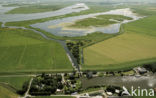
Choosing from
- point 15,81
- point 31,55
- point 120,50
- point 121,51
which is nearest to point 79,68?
point 15,81

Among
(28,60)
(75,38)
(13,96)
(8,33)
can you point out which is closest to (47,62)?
(28,60)

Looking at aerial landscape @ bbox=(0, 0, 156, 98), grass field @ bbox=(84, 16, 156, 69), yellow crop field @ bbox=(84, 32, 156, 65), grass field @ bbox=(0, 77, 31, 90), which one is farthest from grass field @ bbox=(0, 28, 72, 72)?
yellow crop field @ bbox=(84, 32, 156, 65)

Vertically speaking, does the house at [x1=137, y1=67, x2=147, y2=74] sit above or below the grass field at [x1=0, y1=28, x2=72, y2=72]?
below

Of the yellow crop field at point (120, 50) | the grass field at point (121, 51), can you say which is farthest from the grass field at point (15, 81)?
the yellow crop field at point (120, 50)

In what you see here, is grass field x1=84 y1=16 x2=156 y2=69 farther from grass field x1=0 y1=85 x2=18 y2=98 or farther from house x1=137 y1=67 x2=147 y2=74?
grass field x1=0 y1=85 x2=18 y2=98

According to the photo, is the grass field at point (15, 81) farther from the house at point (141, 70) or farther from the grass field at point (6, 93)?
the house at point (141, 70)

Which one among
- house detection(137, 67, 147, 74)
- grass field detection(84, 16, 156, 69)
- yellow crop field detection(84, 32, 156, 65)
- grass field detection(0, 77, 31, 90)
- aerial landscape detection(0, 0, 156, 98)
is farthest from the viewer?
yellow crop field detection(84, 32, 156, 65)
